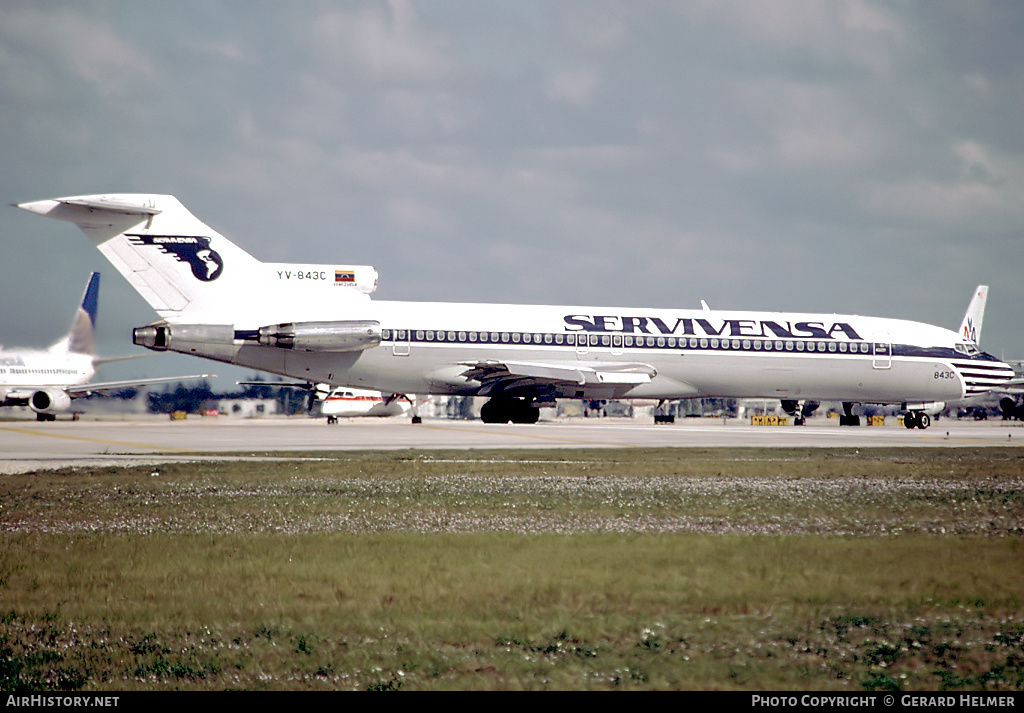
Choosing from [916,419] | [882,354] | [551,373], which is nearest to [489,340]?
[551,373]

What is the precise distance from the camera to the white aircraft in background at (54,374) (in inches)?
1881

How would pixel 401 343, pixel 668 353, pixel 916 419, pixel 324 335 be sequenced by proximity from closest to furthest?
pixel 324 335 → pixel 401 343 → pixel 668 353 → pixel 916 419

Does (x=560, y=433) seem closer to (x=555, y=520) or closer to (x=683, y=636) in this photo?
(x=555, y=520)

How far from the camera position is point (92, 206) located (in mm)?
27172

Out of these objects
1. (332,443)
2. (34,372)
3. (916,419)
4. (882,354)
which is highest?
(882,354)

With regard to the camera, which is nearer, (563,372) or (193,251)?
(193,251)

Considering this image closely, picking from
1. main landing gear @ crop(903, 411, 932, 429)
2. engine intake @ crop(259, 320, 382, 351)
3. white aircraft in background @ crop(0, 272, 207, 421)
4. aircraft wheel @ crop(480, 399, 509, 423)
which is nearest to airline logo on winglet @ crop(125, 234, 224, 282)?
engine intake @ crop(259, 320, 382, 351)

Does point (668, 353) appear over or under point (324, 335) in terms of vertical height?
under

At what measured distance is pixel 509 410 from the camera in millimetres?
34062

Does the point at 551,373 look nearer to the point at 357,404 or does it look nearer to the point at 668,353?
the point at 668,353

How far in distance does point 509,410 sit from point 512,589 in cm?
2753

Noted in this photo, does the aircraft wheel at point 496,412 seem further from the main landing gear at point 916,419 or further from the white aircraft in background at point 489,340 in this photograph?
the main landing gear at point 916,419

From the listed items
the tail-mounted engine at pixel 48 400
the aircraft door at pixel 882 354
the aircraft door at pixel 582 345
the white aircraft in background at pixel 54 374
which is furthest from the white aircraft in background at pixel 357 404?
the aircraft door at pixel 882 354
